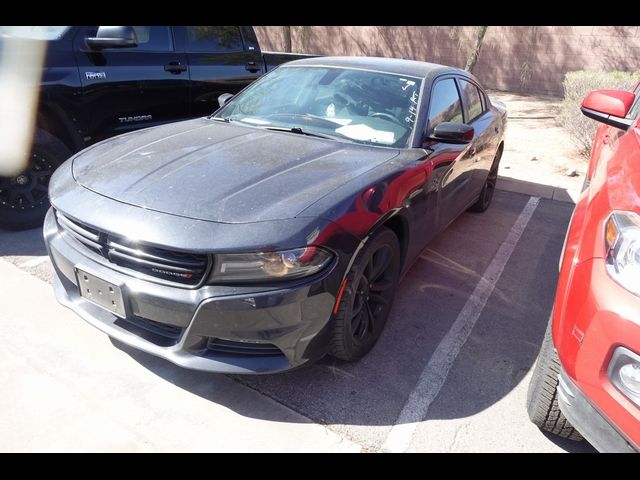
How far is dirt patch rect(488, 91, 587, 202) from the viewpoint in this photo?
248 inches

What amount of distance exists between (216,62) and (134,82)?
108 centimetres

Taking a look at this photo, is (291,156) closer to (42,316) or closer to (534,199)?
(42,316)

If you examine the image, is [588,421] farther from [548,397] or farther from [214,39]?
[214,39]

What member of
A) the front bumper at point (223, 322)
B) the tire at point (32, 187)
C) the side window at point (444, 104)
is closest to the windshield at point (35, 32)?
the tire at point (32, 187)

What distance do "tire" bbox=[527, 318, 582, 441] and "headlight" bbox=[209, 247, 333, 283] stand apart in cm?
110

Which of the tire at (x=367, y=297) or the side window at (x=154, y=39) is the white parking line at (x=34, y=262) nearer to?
the side window at (x=154, y=39)

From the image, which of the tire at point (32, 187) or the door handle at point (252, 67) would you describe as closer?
the tire at point (32, 187)

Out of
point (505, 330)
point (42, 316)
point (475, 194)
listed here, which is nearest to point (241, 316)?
point (42, 316)

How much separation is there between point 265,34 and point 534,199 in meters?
13.5

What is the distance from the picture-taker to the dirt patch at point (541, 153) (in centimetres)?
631

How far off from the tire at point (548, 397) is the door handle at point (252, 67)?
455cm

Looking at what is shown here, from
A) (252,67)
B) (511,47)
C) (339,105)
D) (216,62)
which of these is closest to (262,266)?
(339,105)

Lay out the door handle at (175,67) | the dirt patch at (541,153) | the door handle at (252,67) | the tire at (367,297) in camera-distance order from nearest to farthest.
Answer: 1. the tire at (367,297)
2. the door handle at (175,67)
3. the door handle at (252,67)
4. the dirt patch at (541,153)
